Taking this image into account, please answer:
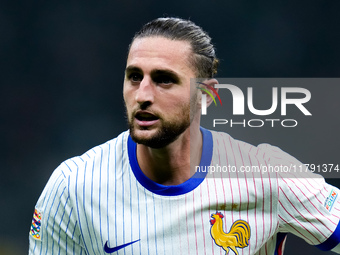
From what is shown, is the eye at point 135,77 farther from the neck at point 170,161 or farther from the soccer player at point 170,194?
the neck at point 170,161

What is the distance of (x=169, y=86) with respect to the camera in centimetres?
253

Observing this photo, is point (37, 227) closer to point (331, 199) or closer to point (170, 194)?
point (170, 194)

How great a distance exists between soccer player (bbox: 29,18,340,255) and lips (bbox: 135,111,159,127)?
0.19 feet

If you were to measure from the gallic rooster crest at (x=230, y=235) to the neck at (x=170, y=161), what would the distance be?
24 cm

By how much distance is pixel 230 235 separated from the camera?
2680mm

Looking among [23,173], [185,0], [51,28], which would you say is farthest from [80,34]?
[23,173]

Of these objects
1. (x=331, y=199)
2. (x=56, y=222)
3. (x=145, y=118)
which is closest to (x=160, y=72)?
(x=145, y=118)

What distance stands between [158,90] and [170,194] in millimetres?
499

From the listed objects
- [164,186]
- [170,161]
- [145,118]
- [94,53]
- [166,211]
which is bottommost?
[166,211]

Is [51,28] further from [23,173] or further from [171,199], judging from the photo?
[171,199]

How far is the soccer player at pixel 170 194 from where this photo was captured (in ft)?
8.46

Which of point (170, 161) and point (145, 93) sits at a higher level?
point (145, 93)

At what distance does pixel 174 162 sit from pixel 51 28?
4.85 m

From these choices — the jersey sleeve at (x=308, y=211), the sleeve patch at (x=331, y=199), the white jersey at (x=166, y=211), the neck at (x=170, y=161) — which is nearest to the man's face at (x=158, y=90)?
the neck at (x=170, y=161)
